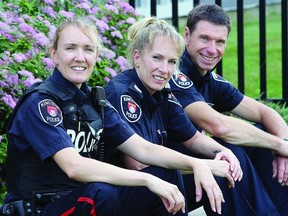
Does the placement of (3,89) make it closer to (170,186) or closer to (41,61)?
(41,61)

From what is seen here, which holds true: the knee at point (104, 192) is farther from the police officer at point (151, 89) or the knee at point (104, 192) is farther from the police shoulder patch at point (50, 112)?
the police officer at point (151, 89)


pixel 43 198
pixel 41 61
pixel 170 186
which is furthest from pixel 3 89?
pixel 170 186

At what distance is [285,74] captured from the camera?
24.9 feet

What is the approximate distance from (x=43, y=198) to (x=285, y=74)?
3960 millimetres

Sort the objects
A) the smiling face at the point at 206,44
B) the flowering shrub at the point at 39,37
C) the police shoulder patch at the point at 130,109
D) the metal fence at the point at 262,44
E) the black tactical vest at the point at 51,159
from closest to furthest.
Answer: the black tactical vest at the point at 51,159 → the police shoulder patch at the point at 130,109 → the flowering shrub at the point at 39,37 → the smiling face at the point at 206,44 → the metal fence at the point at 262,44

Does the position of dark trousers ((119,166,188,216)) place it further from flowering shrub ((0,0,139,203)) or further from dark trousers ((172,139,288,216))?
flowering shrub ((0,0,139,203))

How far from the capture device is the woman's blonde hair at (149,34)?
4.56 meters

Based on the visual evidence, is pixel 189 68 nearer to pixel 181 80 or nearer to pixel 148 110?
pixel 181 80

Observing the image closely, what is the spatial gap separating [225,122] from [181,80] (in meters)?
0.34

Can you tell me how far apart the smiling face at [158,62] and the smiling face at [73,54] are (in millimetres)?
415

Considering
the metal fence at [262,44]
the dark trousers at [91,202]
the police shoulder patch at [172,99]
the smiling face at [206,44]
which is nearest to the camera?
the dark trousers at [91,202]

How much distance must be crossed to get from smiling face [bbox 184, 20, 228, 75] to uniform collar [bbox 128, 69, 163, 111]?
58cm

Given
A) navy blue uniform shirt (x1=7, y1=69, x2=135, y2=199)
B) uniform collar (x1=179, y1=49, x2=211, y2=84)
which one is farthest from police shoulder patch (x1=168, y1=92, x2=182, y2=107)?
navy blue uniform shirt (x1=7, y1=69, x2=135, y2=199)

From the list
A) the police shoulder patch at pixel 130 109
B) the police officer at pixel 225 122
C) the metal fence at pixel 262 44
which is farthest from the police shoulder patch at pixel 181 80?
the metal fence at pixel 262 44
